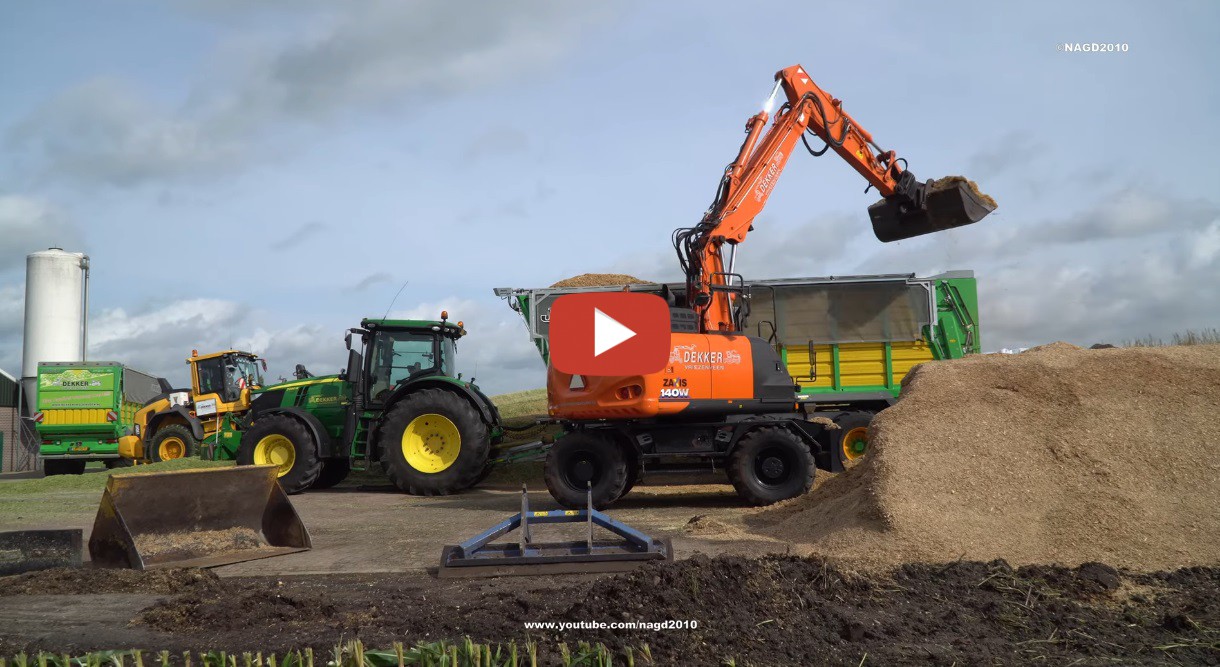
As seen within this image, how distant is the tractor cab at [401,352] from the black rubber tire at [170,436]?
21.4ft

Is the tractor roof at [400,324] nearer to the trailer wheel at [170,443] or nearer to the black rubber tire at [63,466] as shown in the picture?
the trailer wheel at [170,443]

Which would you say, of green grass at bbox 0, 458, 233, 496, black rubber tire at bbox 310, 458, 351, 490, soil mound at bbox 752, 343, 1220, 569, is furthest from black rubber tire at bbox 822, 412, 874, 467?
green grass at bbox 0, 458, 233, 496

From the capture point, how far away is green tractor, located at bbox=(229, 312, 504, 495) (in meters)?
12.2

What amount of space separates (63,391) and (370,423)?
11.8 metres

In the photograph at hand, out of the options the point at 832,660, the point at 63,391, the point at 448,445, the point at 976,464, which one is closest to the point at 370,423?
the point at 448,445

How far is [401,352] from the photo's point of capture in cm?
1324

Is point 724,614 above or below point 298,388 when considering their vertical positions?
below

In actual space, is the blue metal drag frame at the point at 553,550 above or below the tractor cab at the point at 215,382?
below

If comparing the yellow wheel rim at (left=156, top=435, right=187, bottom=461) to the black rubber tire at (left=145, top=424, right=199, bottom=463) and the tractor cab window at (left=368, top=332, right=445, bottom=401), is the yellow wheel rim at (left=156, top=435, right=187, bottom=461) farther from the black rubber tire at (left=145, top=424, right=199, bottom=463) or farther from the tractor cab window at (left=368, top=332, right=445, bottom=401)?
the tractor cab window at (left=368, top=332, right=445, bottom=401)

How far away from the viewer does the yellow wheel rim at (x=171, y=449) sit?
1745 centimetres

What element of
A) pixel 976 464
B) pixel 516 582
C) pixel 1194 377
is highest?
pixel 1194 377

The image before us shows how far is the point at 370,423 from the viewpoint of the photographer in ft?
41.8

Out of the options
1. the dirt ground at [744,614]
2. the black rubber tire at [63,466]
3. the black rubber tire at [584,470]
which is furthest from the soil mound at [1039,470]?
the black rubber tire at [63,466]

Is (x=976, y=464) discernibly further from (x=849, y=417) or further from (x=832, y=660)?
(x=832, y=660)
